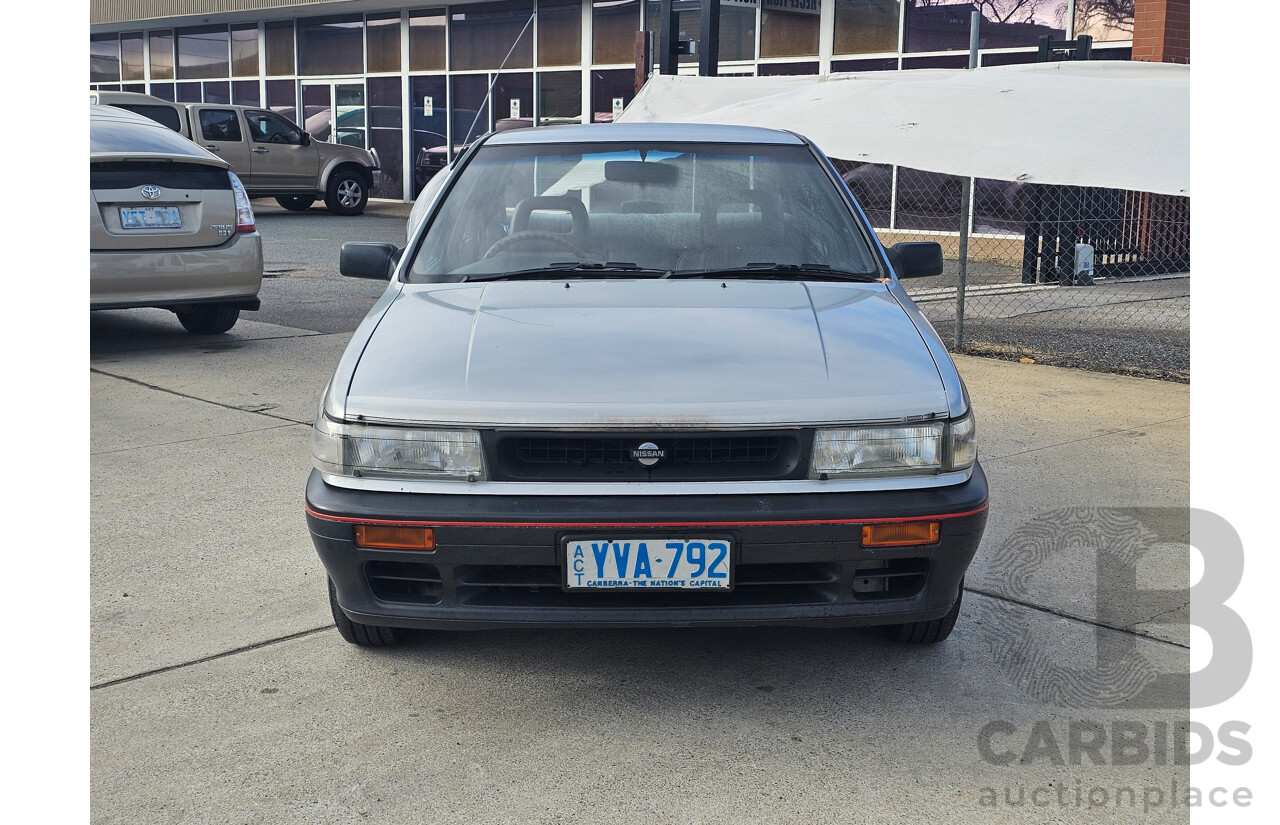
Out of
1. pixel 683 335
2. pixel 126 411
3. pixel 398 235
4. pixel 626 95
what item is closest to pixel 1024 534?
pixel 683 335

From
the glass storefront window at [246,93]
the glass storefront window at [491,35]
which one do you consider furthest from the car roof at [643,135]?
the glass storefront window at [246,93]

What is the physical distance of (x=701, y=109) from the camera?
10125mm

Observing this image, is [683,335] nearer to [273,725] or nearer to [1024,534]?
[273,725]

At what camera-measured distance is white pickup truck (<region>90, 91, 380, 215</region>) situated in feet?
61.6

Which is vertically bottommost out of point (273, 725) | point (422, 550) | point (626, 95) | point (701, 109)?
point (273, 725)

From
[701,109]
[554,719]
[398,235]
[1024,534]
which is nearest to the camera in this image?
[554,719]

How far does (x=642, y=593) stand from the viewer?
9.64ft

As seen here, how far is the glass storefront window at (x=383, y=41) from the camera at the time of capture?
76.7 ft

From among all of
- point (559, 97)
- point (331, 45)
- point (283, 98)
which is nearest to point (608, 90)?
point (559, 97)

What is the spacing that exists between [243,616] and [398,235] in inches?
569

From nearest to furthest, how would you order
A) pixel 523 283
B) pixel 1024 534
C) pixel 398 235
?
1. pixel 523 283
2. pixel 1024 534
3. pixel 398 235

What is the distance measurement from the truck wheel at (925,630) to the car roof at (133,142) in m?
6.35

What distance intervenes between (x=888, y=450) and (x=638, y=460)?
0.62 m

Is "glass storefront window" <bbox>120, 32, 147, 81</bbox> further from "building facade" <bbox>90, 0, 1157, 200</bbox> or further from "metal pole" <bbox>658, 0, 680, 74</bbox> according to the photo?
"metal pole" <bbox>658, 0, 680, 74</bbox>
